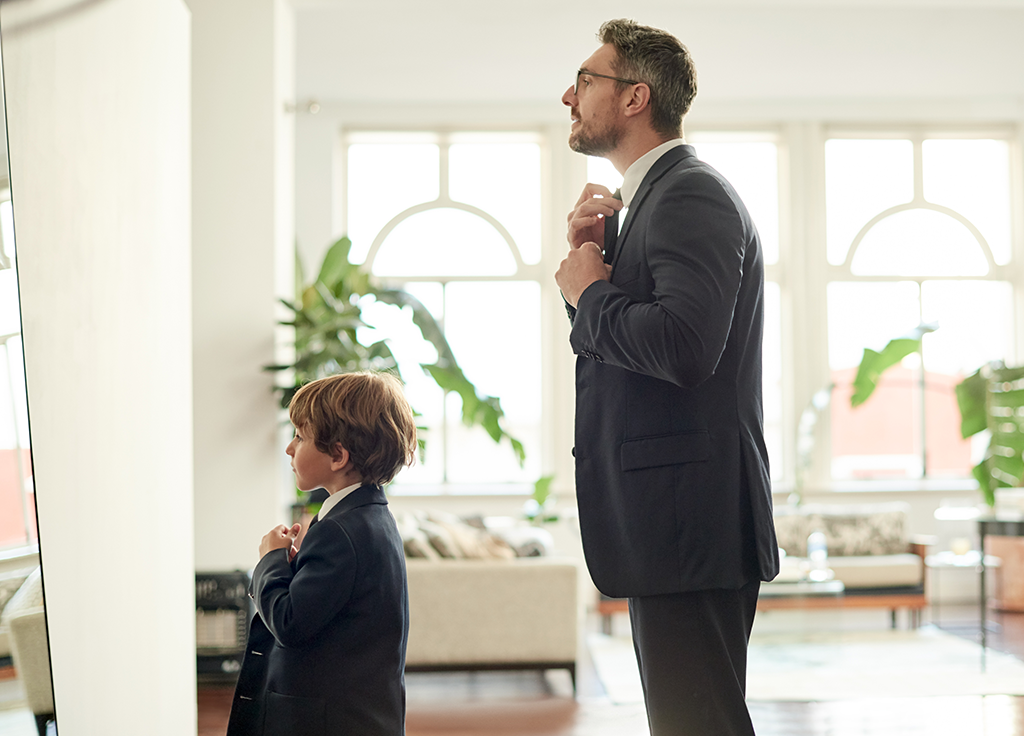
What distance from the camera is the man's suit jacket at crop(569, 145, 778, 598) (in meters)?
1.21

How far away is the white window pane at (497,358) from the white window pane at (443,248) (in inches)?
6.6

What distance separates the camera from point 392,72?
6766 millimetres

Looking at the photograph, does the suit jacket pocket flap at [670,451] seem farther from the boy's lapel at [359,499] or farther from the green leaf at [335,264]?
the green leaf at [335,264]

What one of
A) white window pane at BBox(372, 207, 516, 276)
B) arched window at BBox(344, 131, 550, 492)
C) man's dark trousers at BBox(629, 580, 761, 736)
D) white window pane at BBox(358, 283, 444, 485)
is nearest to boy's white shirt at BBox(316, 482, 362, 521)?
man's dark trousers at BBox(629, 580, 761, 736)

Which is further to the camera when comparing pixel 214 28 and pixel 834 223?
pixel 834 223

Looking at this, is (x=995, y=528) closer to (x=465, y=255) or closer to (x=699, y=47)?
(x=699, y=47)

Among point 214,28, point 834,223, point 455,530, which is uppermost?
point 214,28

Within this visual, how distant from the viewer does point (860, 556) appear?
20.5ft

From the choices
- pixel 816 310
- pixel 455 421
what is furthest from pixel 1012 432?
pixel 455 421

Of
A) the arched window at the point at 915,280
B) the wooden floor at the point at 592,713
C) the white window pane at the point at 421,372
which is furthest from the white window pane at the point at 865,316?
the wooden floor at the point at 592,713

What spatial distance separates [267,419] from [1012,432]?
4.33 meters

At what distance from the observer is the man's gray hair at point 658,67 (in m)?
1.40

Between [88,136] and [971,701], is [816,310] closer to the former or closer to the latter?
[971,701]

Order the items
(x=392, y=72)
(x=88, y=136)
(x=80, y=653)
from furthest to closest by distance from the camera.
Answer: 1. (x=392, y=72)
2. (x=88, y=136)
3. (x=80, y=653)
